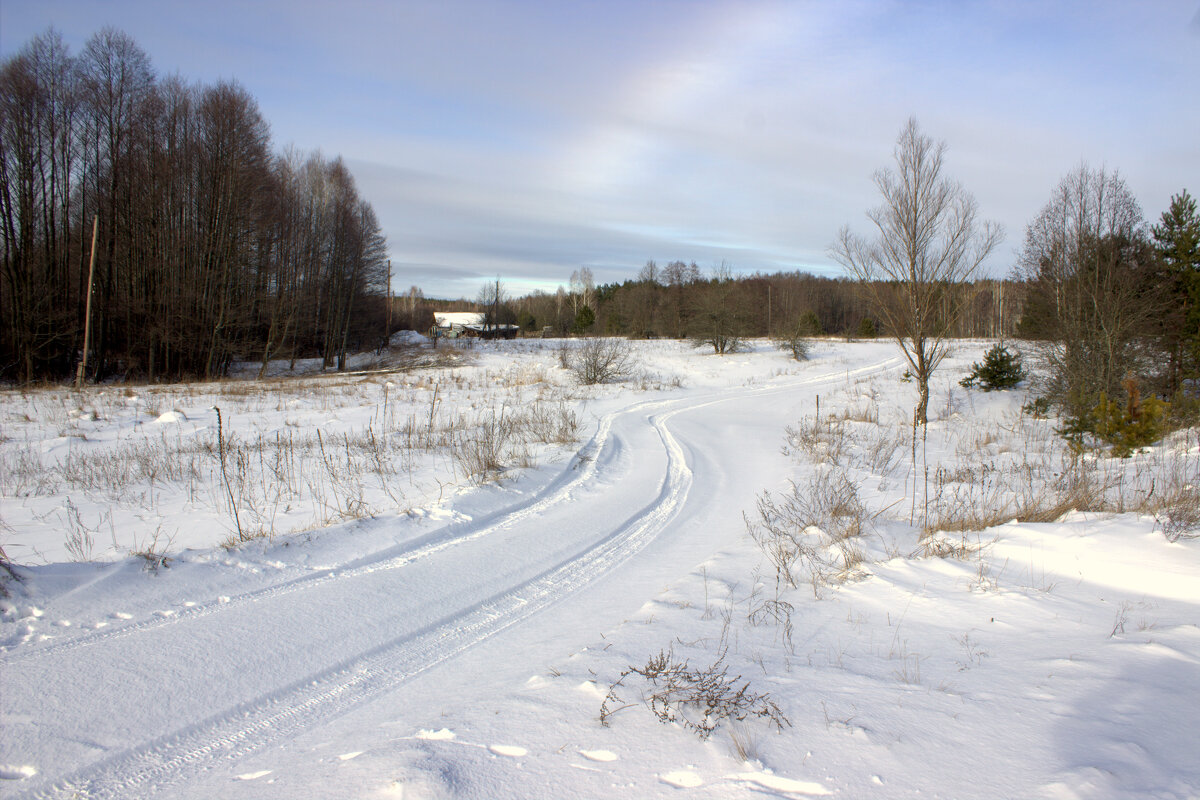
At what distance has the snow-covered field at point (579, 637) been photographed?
224 cm

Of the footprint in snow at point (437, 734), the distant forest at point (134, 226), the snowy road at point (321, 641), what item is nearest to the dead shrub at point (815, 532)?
the snowy road at point (321, 641)

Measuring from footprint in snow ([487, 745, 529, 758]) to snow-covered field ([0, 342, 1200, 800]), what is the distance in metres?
0.01

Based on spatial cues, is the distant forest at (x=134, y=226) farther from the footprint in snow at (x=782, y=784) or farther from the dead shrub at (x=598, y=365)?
the footprint in snow at (x=782, y=784)

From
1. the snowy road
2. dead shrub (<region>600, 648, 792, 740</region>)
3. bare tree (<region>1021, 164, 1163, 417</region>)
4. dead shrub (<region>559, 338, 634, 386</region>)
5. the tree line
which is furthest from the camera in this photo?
the tree line

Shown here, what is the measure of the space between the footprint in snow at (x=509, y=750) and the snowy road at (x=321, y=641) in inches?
22.4

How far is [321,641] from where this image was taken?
3.59 meters

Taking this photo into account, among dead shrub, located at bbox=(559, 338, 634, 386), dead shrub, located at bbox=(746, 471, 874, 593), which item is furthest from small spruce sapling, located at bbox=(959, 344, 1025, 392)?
dead shrub, located at bbox=(746, 471, 874, 593)

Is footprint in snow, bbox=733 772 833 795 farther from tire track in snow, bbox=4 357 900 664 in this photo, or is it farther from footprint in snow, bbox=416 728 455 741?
tire track in snow, bbox=4 357 900 664

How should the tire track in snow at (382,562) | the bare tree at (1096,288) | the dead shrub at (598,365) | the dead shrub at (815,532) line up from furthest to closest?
the dead shrub at (598,365) → the bare tree at (1096,288) → the dead shrub at (815,532) → the tire track in snow at (382,562)

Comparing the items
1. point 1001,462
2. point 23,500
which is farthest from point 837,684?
point 1001,462

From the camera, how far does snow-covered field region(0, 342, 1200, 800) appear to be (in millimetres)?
2236

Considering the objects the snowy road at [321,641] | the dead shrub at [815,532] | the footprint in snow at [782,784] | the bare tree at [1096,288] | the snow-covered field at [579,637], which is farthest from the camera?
the bare tree at [1096,288]

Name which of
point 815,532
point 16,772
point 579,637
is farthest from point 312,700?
point 815,532

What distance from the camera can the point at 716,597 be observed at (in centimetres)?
425
